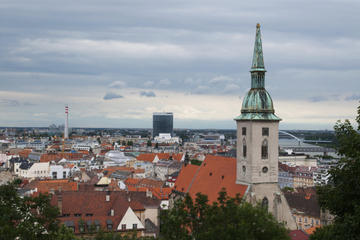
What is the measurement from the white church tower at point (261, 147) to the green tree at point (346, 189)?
72.4 feet

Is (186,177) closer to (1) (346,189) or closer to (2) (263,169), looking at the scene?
(2) (263,169)

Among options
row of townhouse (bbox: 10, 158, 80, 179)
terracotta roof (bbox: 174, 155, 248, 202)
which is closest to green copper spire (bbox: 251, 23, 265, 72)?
terracotta roof (bbox: 174, 155, 248, 202)

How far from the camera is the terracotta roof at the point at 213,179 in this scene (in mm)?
57812

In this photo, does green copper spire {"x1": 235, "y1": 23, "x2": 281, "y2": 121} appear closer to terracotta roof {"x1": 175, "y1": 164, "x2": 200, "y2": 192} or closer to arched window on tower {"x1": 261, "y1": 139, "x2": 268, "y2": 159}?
arched window on tower {"x1": 261, "y1": 139, "x2": 268, "y2": 159}

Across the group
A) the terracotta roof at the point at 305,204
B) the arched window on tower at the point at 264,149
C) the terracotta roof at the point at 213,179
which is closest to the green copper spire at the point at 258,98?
the arched window on tower at the point at 264,149

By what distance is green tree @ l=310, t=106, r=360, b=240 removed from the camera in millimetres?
27697

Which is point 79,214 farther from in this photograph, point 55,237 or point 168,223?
point 168,223

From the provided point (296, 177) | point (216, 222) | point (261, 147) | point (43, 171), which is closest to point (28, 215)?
point (216, 222)

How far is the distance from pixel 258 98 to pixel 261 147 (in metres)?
5.74

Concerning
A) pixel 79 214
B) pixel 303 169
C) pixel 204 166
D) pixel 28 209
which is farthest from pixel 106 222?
pixel 303 169

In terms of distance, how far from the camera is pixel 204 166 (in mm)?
69062

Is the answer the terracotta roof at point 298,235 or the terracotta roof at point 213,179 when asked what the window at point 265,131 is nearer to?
the terracotta roof at point 213,179

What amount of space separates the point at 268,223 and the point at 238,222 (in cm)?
227

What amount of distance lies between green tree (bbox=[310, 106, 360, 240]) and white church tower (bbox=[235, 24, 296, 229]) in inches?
868
